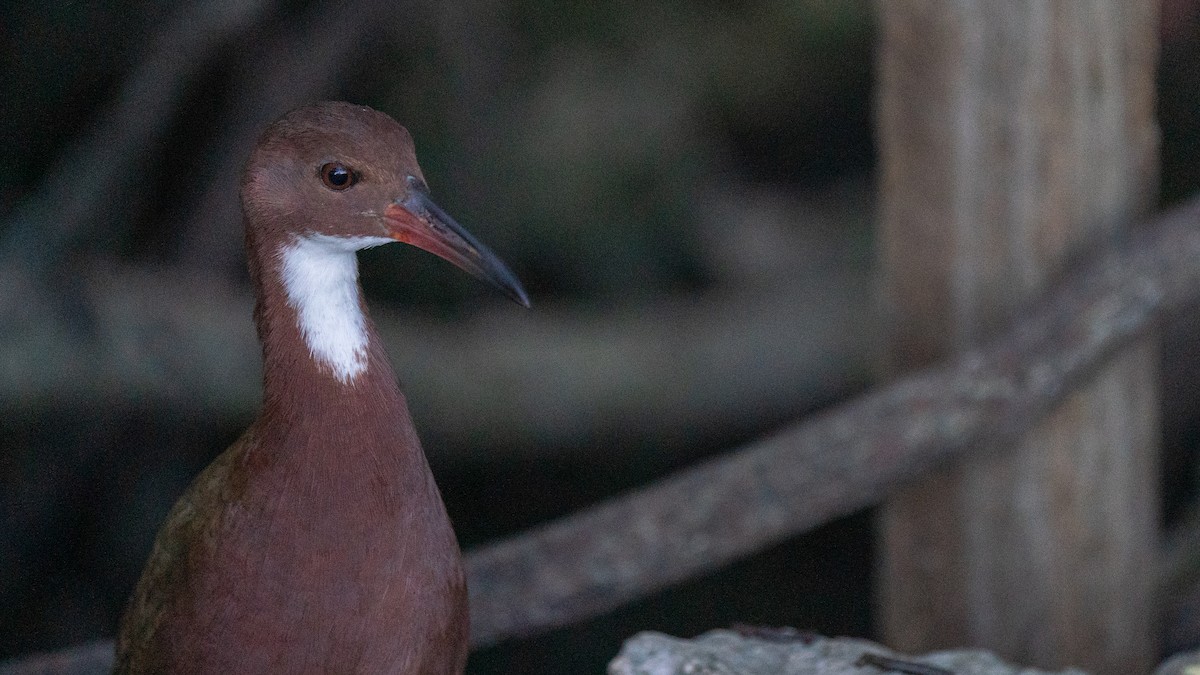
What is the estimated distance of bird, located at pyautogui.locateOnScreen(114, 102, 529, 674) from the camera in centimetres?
214

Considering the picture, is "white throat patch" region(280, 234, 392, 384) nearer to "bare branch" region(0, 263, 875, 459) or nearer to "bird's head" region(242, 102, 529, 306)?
"bird's head" region(242, 102, 529, 306)

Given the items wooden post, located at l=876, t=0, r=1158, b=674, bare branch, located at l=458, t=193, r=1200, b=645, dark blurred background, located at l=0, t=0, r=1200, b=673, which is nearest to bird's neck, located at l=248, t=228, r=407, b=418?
bare branch, located at l=458, t=193, r=1200, b=645

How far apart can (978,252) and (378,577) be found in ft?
4.93

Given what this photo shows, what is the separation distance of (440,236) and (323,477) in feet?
1.30

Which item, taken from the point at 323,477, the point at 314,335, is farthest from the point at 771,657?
the point at 314,335

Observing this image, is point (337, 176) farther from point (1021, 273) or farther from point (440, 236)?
point (1021, 273)

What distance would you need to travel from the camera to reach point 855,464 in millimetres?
2928

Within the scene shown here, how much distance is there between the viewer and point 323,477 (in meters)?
2.18

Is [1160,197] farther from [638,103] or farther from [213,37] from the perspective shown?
[213,37]

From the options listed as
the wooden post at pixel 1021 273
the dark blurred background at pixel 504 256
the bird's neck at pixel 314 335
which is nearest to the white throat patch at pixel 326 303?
the bird's neck at pixel 314 335

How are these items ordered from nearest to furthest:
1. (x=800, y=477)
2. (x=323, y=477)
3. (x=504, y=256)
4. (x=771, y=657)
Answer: (x=323, y=477)
(x=771, y=657)
(x=800, y=477)
(x=504, y=256)

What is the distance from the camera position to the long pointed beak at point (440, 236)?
225cm

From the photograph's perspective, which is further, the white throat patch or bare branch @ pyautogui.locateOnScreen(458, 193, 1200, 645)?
bare branch @ pyautogui.locateOnScreen(458, 193, 1200, 645)

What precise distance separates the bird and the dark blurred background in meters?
1.44
